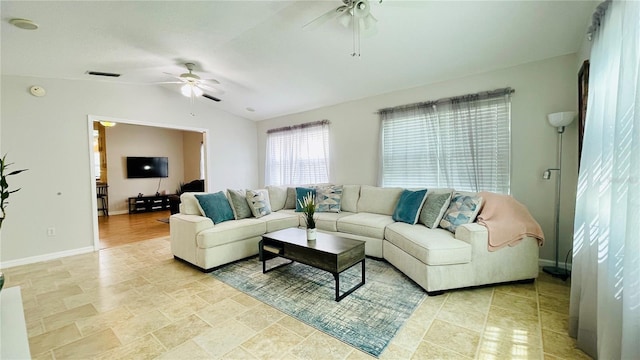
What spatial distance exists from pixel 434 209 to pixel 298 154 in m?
3.25

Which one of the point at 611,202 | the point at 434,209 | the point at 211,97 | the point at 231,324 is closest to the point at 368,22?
the point at 611,202

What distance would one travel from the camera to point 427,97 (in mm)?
3930

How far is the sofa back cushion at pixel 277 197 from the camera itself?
468cm

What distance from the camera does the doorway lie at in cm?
571

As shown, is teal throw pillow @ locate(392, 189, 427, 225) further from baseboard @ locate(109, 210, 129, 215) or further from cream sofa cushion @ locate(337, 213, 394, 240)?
baseboard @ locate(109, 210, 129, 215)

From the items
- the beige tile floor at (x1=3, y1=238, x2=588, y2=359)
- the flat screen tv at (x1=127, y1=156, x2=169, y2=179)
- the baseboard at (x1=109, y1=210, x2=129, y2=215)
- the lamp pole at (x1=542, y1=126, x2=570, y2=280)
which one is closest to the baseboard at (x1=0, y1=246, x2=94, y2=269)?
the beige tile floor at (x1=3, y1=238, x2=588, y2=359)

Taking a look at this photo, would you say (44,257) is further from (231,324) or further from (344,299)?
(344,299)

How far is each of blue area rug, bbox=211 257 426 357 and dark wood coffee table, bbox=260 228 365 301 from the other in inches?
5.8

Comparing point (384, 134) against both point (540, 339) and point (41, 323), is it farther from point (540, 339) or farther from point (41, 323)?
point (41, 323)

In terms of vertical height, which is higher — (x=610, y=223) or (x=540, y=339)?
(x=610, y=223)

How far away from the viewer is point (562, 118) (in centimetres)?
281

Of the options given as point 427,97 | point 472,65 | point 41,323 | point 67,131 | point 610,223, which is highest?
point 472,65

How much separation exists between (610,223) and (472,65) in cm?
258

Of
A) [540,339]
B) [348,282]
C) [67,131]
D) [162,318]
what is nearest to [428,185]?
[348,282]
